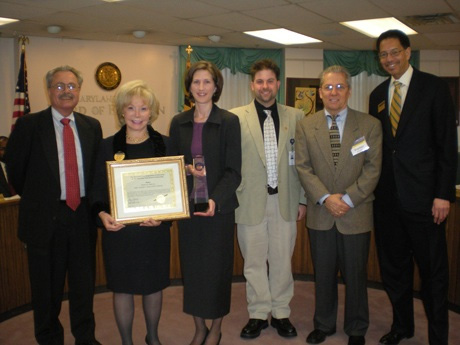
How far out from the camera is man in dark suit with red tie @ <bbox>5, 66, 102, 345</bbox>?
8.79ft

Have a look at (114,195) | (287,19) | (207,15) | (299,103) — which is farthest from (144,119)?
(299,103)

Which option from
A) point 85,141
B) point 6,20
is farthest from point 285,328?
point 6,20

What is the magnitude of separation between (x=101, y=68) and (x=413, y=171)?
6.74 metres

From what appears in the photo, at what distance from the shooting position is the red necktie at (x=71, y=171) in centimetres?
270

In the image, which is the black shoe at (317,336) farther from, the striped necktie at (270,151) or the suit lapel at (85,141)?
the suit lapel at (85,141)

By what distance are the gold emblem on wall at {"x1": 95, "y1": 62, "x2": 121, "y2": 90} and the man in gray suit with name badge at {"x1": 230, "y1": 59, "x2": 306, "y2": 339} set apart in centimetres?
572

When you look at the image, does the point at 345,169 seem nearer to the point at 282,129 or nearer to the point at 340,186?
the point at 340,186

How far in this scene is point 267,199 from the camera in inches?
120

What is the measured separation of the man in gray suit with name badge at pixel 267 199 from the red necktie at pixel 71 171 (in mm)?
1036

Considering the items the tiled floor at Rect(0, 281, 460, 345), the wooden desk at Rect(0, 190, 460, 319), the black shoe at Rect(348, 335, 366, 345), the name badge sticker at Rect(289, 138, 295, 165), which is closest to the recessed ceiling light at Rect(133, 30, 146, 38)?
the wooden desk at Rect(0, 190, 460, 319)

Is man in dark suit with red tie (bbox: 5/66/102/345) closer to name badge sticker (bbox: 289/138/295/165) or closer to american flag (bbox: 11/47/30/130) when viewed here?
name badge sticker (bbox: 289/138/295/165)

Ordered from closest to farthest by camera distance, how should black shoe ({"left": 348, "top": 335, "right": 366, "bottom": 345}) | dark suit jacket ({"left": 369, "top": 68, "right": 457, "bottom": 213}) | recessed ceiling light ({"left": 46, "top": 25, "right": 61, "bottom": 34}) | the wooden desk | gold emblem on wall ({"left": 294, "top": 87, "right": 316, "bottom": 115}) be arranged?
dark suit jacket ({"left": 369, "top": 68, "right": 457, "bottom": 213}), black shoe ({"left": 348, "top": 335, "right": 366, "bottom": 345}), the wooden desk, recessed ceiling light ({"left": 46, "top": 25, "right": 61, "bottom": 34}), gold emblem on wall ({"left": 294, "top": 87, "right": 316, "bottom": 115})

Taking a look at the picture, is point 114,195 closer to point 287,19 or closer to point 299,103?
point 287,19

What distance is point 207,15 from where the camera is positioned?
6.07m
